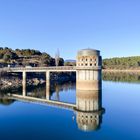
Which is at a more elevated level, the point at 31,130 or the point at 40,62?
the point at 40,62

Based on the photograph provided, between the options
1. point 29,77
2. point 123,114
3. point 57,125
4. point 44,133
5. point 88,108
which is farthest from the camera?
point 29,77

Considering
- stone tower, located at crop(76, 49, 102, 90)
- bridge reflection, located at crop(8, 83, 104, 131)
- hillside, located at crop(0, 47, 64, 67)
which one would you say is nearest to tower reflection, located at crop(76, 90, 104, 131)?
bridge reflection, located at crop(8, 83, 104, 131)

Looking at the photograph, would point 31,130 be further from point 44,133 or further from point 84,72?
point 84,72

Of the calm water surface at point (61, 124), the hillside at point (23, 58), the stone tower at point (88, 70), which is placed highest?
the hillside at point (23, 58)

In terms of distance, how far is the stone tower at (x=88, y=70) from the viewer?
64875 millimetres

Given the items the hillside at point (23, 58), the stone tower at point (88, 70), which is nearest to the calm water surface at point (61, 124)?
the stone tower at point (88, 70)

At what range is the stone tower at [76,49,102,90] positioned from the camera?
213 ft

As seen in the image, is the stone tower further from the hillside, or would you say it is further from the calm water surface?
the hillside

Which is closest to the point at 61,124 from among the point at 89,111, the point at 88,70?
the point at 89,111

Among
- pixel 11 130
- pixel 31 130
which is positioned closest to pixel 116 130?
pixel 31 130

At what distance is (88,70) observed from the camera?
65.8m

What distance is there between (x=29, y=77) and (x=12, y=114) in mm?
61854

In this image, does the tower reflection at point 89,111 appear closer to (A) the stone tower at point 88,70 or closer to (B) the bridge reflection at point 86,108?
(B) the bridge reflection at point 86,108

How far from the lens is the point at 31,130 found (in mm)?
33500
